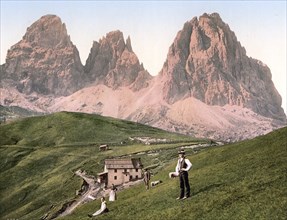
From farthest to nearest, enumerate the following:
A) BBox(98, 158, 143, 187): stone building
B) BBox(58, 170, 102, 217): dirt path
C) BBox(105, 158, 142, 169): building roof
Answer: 1. BBox(105, 158, 142, 169): building roof
2. BBox(98, 158, 143, 187): stone building
3. BBox(58, 170, 102, 217): dirt path

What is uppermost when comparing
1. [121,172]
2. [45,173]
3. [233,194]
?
[233,194]

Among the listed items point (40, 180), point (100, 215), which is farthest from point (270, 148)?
point (40, 180)

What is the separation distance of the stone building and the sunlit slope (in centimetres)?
6363

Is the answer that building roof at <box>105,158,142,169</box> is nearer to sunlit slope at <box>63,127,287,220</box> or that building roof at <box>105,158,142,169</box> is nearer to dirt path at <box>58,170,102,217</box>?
dirt path at <box>58,170,102,217</box>

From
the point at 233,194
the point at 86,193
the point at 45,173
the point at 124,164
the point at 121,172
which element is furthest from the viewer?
the point at 45,173

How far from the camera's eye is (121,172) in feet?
407

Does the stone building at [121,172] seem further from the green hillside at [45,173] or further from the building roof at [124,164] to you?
the green hillside at [45,173]

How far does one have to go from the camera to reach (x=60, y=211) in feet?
314

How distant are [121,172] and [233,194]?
88.8 meters

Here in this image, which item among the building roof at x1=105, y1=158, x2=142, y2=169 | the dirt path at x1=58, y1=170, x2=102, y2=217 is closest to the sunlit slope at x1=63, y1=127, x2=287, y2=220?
the dirt path at x1=58, y1=170, x2=102, y2=217

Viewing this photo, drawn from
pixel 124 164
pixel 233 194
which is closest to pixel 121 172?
pixel 124 164

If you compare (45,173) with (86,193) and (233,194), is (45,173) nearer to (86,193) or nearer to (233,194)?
(86,193)

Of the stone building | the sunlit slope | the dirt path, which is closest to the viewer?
A: the sunlit slope

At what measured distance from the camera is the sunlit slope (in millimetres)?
32688
